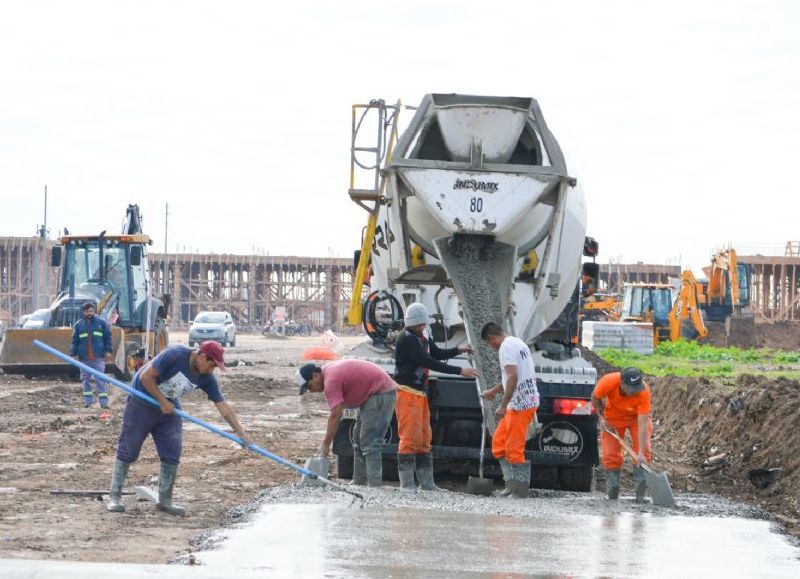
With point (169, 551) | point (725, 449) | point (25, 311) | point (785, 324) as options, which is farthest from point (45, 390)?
point (25, 311)

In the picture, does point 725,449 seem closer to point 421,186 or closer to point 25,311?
point 421,186

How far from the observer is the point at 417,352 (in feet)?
41.5

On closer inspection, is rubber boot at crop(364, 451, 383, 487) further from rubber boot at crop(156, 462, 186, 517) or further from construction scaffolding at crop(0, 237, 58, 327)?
construction scaffolding at crop(0, 237, 58, 327)

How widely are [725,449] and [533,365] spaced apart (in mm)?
6251

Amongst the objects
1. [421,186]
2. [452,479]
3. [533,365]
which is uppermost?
[421,186]

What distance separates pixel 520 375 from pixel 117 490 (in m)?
3.60

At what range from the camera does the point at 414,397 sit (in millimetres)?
12641

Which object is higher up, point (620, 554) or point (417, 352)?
point (417, 352)

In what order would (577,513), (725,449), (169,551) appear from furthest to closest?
(725,449) → (577,513) → (169,551)

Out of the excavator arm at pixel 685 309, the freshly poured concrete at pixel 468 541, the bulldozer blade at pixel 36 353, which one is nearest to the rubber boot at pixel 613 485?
the freshly poured concrete at pixel 468 541

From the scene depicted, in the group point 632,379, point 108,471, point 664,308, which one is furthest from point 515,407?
Result: point 664,308

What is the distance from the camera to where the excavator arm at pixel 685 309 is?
1917 inches

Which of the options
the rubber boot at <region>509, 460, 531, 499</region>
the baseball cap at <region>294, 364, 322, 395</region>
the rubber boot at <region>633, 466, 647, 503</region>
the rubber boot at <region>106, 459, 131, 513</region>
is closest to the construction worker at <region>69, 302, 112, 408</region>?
the baseball cap at <region>294, 364, 322, 395</region>

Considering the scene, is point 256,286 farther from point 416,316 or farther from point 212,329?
point 416,316
